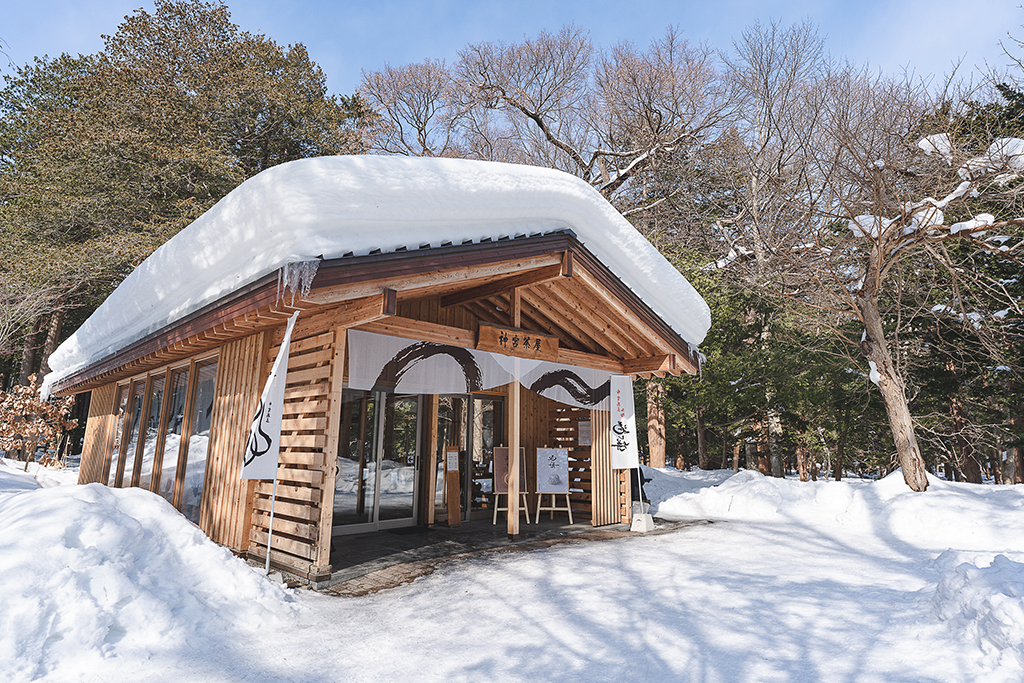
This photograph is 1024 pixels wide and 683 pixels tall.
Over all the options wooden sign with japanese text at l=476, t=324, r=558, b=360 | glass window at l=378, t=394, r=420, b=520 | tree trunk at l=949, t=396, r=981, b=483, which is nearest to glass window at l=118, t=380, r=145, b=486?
glass window at l=378, t=394, r=420, b=520

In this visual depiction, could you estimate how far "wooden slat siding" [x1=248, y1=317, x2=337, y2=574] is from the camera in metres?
5.02

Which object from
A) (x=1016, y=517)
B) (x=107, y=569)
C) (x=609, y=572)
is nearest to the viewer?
(x=107, y=569)

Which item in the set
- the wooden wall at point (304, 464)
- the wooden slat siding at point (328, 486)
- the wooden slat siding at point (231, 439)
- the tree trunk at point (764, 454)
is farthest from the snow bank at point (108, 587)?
Answer: the tree trunk at point (764, 454)

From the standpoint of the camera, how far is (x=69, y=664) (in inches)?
115

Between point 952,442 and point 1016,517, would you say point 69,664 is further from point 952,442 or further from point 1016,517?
point 952,442

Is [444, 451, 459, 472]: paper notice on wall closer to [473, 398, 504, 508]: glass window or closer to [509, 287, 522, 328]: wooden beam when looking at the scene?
[473, 398, 504, 508]: glass window

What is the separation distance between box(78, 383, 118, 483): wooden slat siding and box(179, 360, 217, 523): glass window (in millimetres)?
3879

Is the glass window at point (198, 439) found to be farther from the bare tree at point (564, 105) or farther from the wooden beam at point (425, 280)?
the bare tree at point (564, 105)

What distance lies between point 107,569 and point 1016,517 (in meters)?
9.06

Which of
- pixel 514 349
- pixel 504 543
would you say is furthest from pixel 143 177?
pixel 504 543

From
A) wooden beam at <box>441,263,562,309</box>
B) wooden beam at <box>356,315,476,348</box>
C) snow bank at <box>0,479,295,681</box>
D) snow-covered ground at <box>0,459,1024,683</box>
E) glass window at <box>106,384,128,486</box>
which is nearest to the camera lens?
snow bank at <box>0,479,295,681</box>

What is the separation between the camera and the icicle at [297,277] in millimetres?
3865

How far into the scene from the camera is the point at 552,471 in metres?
8.89

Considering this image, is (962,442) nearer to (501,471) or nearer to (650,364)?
(650,364)
